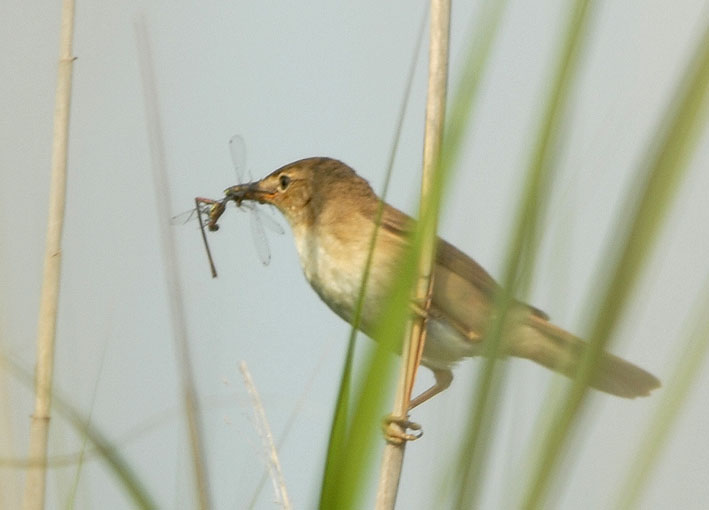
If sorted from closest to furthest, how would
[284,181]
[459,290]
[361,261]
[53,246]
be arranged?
[53,246] < [361,261] < [459,290] < [284,181]

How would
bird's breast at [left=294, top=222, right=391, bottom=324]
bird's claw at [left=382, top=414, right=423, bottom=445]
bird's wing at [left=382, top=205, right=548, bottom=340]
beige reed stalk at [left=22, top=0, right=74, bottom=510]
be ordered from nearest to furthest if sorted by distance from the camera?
bird's claw at [left=382, top=414, right=423, bottom=445] → beige reed stalk at [left=22, top=0, right=74, bottom=510] → bird's breast at [left=294, top=222, right=391, bottom=324] → bird's wing at [left=382, top=205, right=548, bottom=340]

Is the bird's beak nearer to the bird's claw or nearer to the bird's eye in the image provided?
the bird's eye

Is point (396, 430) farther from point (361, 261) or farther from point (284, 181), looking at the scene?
point (284, 181)

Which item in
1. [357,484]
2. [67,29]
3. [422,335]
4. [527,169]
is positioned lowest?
[357,484]

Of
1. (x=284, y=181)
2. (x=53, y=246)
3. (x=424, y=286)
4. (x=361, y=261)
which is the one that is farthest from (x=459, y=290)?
(x=424, y=286)

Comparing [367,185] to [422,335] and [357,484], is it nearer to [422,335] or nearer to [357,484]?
[422,335]

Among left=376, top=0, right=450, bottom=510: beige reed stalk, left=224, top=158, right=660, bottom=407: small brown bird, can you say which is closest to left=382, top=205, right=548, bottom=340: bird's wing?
left=224, top=158, right=660, bottom=407: small brown bird

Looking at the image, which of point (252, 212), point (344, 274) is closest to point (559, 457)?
point (344, 274)
